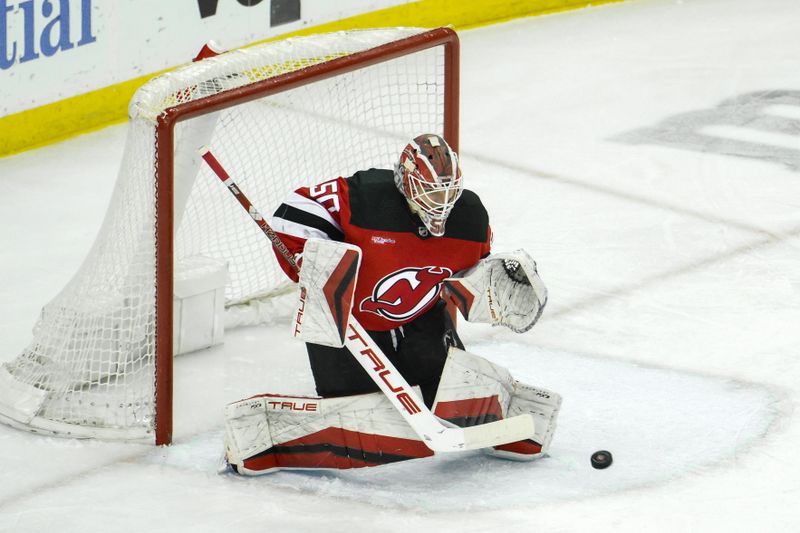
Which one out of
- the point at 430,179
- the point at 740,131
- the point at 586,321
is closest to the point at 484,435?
the point at 430,179

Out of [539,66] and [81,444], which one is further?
[539,66]

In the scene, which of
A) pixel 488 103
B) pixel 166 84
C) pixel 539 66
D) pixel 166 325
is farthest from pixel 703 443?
pixel 539 66

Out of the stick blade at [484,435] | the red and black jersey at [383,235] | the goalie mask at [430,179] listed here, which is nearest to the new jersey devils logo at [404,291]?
the red and black jersey at [383,235]

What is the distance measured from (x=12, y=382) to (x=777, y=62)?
15.2 feet

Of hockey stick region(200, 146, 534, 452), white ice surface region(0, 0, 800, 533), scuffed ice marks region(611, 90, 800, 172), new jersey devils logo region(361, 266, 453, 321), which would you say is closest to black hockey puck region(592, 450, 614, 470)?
white ice surface region(0, 0, 800, 533)

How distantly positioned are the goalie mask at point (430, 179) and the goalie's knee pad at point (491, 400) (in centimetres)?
35

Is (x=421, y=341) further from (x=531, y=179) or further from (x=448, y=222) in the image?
(x=531, y=179)

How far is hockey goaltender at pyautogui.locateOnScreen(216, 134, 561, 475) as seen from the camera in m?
3.23

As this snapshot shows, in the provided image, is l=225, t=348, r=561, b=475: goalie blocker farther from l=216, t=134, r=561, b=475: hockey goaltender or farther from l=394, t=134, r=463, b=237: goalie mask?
l=394, t=134, r=463, b=237: goalie mask

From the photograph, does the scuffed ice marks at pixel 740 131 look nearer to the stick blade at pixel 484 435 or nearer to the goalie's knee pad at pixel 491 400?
the goalie's knee pad at pixel 491 400

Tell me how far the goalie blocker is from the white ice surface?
6cm

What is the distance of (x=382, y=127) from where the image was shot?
4.17 meters

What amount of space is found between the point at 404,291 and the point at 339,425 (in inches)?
13.7

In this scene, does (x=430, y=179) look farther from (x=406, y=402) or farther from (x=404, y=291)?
(x=406, y=402)
